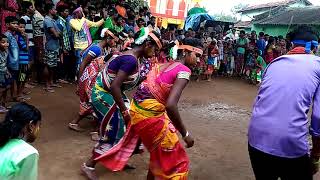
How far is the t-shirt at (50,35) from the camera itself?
24.5 ft

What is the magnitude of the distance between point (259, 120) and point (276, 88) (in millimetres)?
242

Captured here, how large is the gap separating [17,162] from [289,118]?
1651mm

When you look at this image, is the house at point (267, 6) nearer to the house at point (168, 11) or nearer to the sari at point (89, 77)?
the house at point (168, 11)

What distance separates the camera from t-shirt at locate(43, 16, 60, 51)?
24.5 feet

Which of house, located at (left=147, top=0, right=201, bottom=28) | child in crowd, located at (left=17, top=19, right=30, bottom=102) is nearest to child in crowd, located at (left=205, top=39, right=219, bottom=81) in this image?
child in crowd, located at (left=17, top=19, right=30, bottom=102)

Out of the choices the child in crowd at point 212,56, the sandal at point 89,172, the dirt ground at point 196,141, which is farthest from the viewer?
the child in crowd at point 212,56

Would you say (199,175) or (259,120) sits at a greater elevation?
(259,120)

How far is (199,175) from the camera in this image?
437 centimetres

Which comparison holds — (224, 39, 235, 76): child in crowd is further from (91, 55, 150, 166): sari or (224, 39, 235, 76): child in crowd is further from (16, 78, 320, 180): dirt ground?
(91, 55, 150, 166): sari

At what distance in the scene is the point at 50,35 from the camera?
7516mm

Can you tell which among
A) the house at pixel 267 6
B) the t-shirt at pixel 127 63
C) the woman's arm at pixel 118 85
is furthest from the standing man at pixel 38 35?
the house at pixel 267 6

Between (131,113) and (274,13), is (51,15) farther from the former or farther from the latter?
(274,13)

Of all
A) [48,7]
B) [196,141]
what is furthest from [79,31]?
[196,141]

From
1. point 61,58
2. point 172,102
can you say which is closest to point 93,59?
point 172,102
